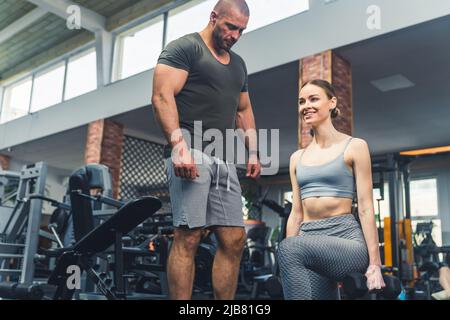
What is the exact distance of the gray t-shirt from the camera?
3.96ft

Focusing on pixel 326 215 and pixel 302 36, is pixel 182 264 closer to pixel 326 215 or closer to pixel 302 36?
pixel 326 215

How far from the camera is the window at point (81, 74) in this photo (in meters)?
6.45

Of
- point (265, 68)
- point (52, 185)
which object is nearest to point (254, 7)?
point (265, 68)

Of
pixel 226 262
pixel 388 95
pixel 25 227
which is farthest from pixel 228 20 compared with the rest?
pixel 388 95

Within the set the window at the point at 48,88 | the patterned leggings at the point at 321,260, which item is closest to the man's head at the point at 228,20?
the patterned leggings at the point at 321,260

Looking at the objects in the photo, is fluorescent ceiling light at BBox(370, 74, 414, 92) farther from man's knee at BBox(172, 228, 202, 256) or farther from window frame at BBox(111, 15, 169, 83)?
man's knee at BBox(172, 228, 202, 256)

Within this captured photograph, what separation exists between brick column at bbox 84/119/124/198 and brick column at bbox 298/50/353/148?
286 cm

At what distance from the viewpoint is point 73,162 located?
862 centimetres

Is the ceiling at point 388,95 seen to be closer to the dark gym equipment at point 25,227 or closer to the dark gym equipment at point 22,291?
the dark gym equipment at point 25,227

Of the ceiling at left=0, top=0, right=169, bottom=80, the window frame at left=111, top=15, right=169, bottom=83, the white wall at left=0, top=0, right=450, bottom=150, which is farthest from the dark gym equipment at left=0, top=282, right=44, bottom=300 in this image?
the ceiling at left=0, top=0, right=169, bottom=80

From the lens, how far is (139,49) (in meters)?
6.05

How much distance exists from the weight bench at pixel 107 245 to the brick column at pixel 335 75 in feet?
7.14

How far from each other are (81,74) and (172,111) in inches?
235

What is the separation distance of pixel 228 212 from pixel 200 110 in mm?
283
